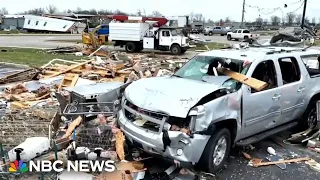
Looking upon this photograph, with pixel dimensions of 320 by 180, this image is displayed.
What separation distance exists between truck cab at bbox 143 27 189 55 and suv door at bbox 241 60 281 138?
18221 mm

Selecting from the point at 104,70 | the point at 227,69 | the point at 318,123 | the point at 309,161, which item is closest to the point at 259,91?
the point at 227,69

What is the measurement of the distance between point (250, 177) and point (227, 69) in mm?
1820

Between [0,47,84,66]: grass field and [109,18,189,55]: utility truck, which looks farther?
[109,18,189,55]: utility truck

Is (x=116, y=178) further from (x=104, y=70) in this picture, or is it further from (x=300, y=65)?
(x=104, y=70)

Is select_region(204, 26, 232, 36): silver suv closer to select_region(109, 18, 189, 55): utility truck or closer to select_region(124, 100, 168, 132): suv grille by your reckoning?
select_region(109, 18, 189, 55): utility truck

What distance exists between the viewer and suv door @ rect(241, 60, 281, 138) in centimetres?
486

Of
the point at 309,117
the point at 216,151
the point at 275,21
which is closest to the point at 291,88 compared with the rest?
the point at 309,117

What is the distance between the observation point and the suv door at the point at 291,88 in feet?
18.4

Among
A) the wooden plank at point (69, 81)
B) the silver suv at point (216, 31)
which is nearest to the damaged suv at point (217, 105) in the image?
the wooden plank at point (69, 81)

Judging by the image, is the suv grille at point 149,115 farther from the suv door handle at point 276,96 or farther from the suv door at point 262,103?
the suv door handle at point 276,96

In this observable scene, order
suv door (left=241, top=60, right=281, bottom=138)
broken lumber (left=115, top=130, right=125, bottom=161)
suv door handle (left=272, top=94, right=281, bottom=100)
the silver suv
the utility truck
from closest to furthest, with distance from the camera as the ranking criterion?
broken lumber (left=115, top=130, right=125, bottom=161) → suv door (left=241, top=60, right=281, bottom=138) → suv door handle (left=272, top=94, right=281, bottom=100) → the utility truck → the silver suv

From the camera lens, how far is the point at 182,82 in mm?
5121

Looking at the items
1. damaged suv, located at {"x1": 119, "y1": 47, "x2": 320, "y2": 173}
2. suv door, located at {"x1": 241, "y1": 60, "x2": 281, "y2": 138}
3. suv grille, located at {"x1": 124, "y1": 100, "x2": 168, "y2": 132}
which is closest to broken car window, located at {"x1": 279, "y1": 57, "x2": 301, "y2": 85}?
damaged suv, located at {"x1": 119, "y1": 47, "x2": 320, "y2": 173}

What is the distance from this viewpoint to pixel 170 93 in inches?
177
